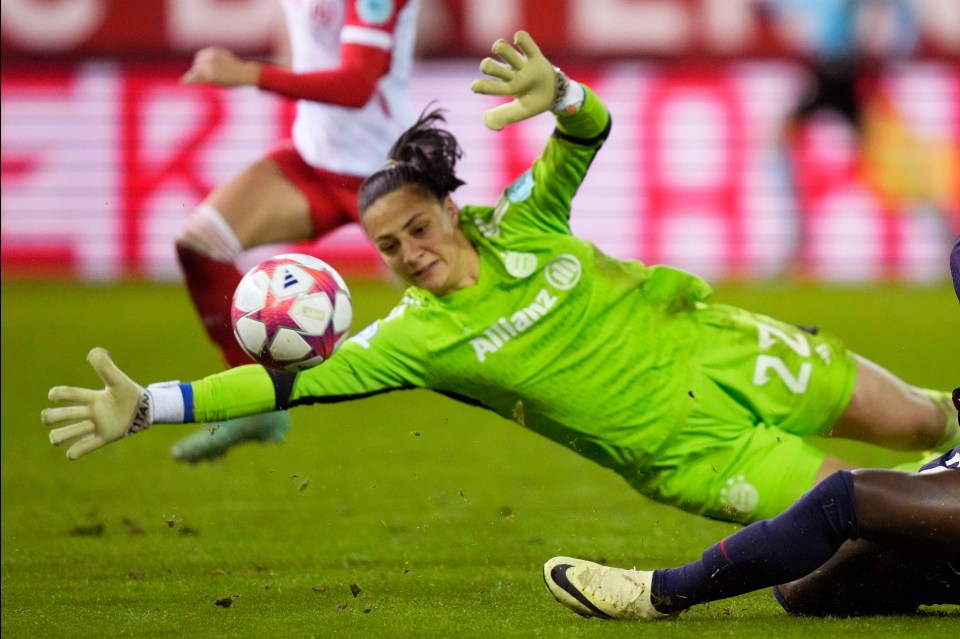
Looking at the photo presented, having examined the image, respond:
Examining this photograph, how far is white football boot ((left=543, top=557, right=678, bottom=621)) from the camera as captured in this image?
4.27 m

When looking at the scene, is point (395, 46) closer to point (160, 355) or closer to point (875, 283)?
point (160, 355)

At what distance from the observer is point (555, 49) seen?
1627cm

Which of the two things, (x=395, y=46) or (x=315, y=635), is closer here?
(x=315, y=635)

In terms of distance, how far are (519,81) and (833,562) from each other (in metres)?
1.77

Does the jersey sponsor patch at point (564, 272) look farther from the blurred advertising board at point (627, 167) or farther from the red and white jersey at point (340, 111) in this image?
the blurred advertising board at point (627, 167)

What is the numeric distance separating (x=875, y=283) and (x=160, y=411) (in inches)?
486

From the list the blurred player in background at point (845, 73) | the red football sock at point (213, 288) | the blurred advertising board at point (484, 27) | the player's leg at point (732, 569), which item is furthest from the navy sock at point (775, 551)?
the blurred advertising board at point (484, 27)

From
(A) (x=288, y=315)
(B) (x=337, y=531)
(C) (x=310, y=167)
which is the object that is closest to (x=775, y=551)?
(A) (x=288, y=315)

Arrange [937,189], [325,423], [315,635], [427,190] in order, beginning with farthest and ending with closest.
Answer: [937,189], [325,423], [427,190], [315,635]

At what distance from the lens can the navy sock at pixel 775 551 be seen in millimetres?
3990

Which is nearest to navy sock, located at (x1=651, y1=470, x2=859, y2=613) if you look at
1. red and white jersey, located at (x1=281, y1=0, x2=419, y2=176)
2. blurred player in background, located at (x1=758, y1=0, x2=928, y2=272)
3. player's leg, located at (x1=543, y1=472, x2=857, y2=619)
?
player's leg, located at (x1=543, y1=472, x2=857, y2=619)

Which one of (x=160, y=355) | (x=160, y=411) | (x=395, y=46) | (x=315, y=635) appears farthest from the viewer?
(x=160, y=355)

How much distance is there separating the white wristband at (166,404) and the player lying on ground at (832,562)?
4.11 ft

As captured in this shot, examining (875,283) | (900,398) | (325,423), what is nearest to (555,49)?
(875,283)
